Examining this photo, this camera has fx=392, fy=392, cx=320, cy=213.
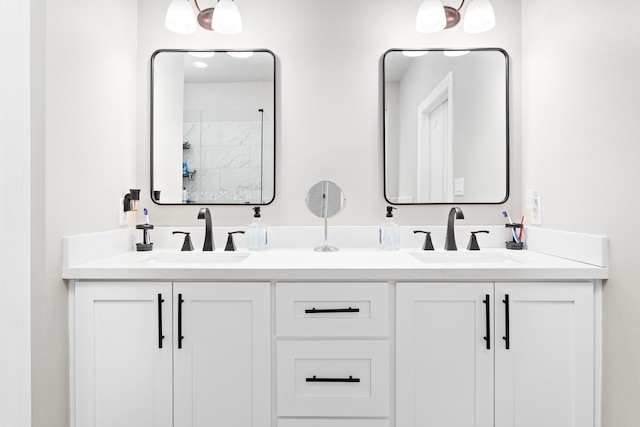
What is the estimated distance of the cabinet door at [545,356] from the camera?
1.34 m

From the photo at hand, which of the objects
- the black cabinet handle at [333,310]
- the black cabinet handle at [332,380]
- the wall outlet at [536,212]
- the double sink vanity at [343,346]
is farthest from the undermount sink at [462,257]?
the black cabinet handle at [332,380]

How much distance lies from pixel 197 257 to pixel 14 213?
0.81 metres

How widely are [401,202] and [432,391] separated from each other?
892mm

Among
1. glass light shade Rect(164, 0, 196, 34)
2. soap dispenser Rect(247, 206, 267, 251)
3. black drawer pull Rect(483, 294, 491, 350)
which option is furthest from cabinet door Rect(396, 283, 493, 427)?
glass light shade Rect(164, 0, 196, 34)

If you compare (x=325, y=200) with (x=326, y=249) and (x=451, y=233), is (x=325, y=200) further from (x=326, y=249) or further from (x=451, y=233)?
(x=451, y=233)

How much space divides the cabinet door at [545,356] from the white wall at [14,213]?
1.45 meters

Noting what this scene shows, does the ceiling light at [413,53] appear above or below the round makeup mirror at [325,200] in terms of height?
above

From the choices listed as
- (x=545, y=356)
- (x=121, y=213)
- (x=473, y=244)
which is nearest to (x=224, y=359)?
(x=121, y=213)

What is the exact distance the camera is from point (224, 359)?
1354 millimetres

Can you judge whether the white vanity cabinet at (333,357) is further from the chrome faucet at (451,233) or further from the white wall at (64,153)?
the white wall at (64,153)

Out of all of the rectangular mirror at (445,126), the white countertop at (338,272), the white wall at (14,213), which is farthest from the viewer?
the rectangular mirror at (445,126)

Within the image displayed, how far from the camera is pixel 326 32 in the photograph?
1955 mm

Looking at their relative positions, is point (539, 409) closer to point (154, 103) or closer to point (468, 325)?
point (468, 325)

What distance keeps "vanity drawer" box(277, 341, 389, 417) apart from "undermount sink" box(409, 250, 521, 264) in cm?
57
